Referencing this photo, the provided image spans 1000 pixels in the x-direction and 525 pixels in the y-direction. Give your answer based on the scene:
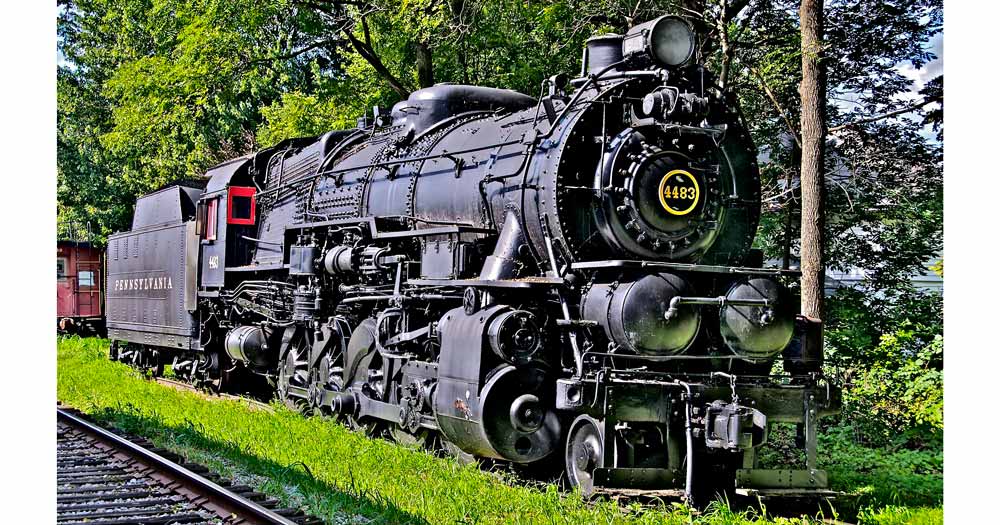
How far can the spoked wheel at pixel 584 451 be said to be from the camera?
730 centimetres

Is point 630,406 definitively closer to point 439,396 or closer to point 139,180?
point 439,396

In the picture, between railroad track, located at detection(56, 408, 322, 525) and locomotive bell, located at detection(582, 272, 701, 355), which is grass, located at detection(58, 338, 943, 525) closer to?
railroad track, located at detection(56, 408, 322, 525)

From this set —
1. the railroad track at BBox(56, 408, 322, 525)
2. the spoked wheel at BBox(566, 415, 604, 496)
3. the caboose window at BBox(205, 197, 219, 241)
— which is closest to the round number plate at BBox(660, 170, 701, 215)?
the spoked wheel at BBox(566, 415, 604, 496)

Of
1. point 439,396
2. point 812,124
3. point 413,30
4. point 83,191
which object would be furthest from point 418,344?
point 83,191

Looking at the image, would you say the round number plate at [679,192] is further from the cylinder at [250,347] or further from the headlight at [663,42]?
the cylinder at [250,347]

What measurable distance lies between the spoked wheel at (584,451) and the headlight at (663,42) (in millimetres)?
3079

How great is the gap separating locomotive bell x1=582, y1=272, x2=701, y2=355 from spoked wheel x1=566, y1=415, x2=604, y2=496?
0.71 metres

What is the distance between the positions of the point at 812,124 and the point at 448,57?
10.5m

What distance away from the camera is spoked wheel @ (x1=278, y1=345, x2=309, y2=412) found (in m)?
12.2

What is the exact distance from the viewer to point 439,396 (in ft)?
27.5

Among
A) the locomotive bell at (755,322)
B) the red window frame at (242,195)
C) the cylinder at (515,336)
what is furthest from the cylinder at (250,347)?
the locomotive bell at (755,322)

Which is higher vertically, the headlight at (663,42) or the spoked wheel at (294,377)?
the headlight at (663,42)

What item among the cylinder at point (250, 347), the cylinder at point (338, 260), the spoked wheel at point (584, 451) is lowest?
the spoked wheel at point (584, 451)

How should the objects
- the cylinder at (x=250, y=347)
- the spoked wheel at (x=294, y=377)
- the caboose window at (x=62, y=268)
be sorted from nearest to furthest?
the spoked wheel at (x=294, y=377)
the cylinder at (x=250, y=347)
the caboose window at (x=62, y=268)
